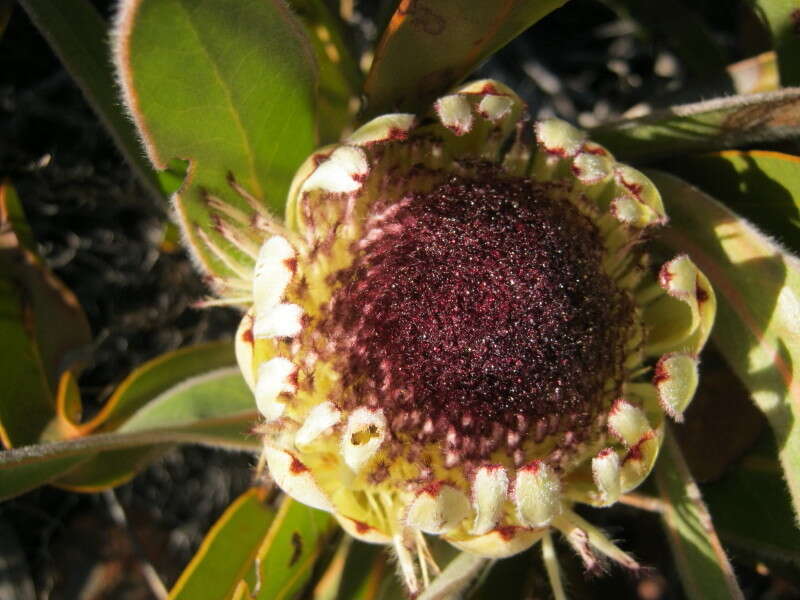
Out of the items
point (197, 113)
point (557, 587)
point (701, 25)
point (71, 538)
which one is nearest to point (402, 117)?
point (197, 113)

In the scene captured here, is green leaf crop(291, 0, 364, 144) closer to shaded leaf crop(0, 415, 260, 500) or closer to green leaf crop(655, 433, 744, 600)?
shaded leaf crop(0, 415, 260, 500)

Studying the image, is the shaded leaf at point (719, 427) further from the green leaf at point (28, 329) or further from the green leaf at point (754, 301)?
the green leaf at point (28, 329)

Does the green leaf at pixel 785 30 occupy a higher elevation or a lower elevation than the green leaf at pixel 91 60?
lower

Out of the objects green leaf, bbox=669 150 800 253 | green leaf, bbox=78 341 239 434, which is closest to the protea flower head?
green leaf, bbox=669 150 800 253

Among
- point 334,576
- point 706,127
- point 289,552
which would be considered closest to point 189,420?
point 289,552

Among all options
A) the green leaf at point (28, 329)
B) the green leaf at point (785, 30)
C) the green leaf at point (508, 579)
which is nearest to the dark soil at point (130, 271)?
the green leaf at point (28, 329)

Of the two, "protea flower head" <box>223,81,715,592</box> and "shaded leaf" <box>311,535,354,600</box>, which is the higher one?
"protea flower head" <box>223,81,715,592</box>
